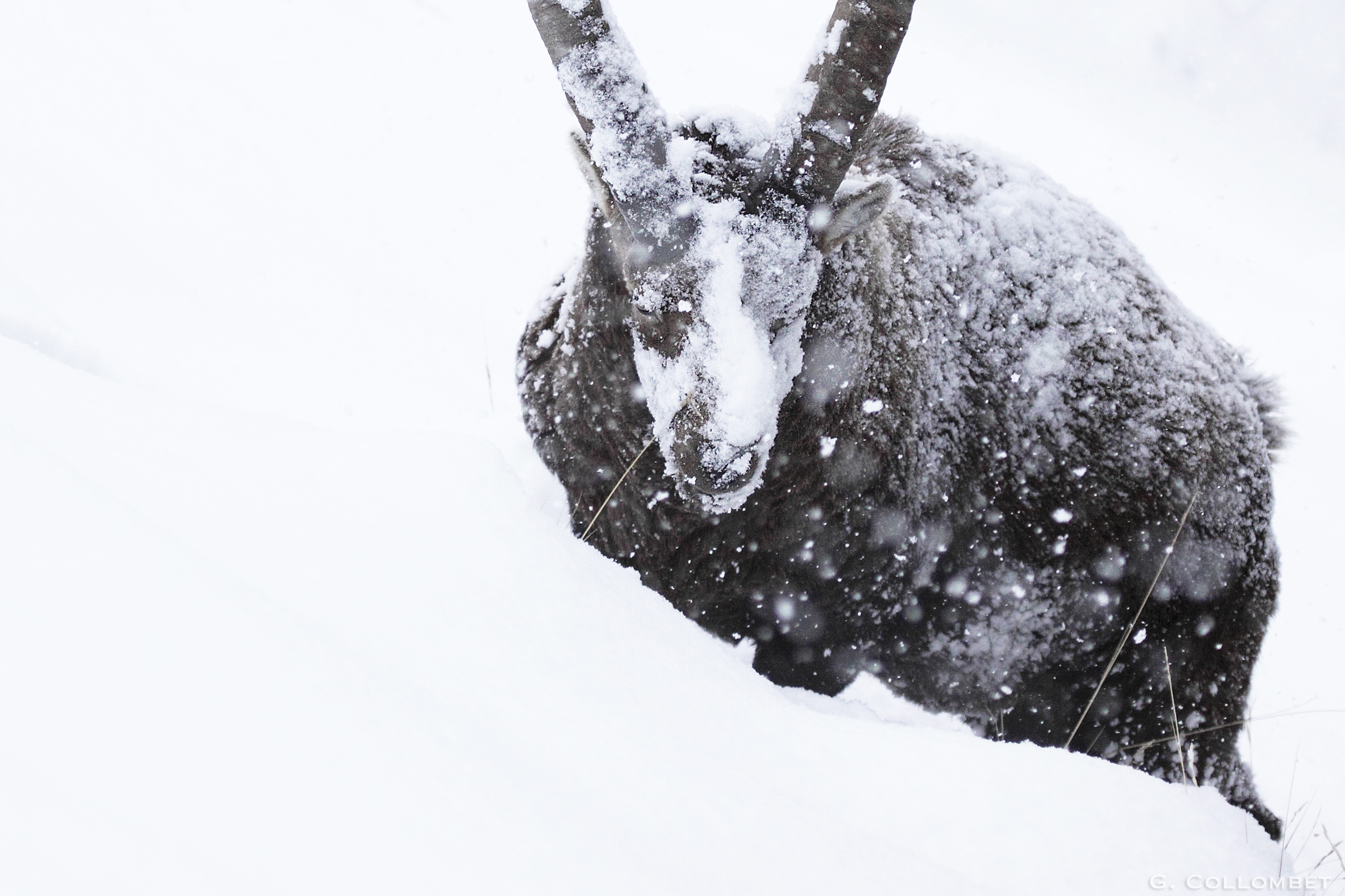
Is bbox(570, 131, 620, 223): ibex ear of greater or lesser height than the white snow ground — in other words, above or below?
above

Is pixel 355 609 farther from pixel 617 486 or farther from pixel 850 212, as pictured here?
pixel 850 212

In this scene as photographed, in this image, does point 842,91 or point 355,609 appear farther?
point 842,91

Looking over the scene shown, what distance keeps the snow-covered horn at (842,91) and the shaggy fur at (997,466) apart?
1.32ft

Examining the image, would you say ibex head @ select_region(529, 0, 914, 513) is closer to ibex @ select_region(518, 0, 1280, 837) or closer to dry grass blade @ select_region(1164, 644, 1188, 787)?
ibex @ select_region(518, 0, 1280, 837)

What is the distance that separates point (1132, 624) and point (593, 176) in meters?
2.65

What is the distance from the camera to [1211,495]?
2.72 metres

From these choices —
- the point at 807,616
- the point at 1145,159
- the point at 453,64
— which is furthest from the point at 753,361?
the point at 1145,159

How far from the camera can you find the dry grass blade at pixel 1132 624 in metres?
2.72

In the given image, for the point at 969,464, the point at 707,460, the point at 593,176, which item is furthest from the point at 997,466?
the point at 593,176

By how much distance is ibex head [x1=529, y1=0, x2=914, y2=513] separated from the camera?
6.73 ft

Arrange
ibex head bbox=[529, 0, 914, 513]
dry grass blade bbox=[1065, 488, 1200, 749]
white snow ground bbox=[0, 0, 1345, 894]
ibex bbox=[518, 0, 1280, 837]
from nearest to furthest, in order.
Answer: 1. white snow ground bbox=[0, 0, 1345, 894]
2. ibex head bbox=[529, 0, 914, 513]
3. ibex bbox=[518, 0, 1280, 837]
4. dry grass blade bbox=[1065, 488, 1200, 749]

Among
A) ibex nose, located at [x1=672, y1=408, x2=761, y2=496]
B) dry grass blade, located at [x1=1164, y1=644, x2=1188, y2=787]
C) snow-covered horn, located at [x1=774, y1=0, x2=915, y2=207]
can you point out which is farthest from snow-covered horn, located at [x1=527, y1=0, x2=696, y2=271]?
dry grass blade, located at [x1=1164, y1=644, x2=1188, y2=787]

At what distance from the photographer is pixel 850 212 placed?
2279mm

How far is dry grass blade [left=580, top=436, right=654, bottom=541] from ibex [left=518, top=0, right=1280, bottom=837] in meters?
0.02
